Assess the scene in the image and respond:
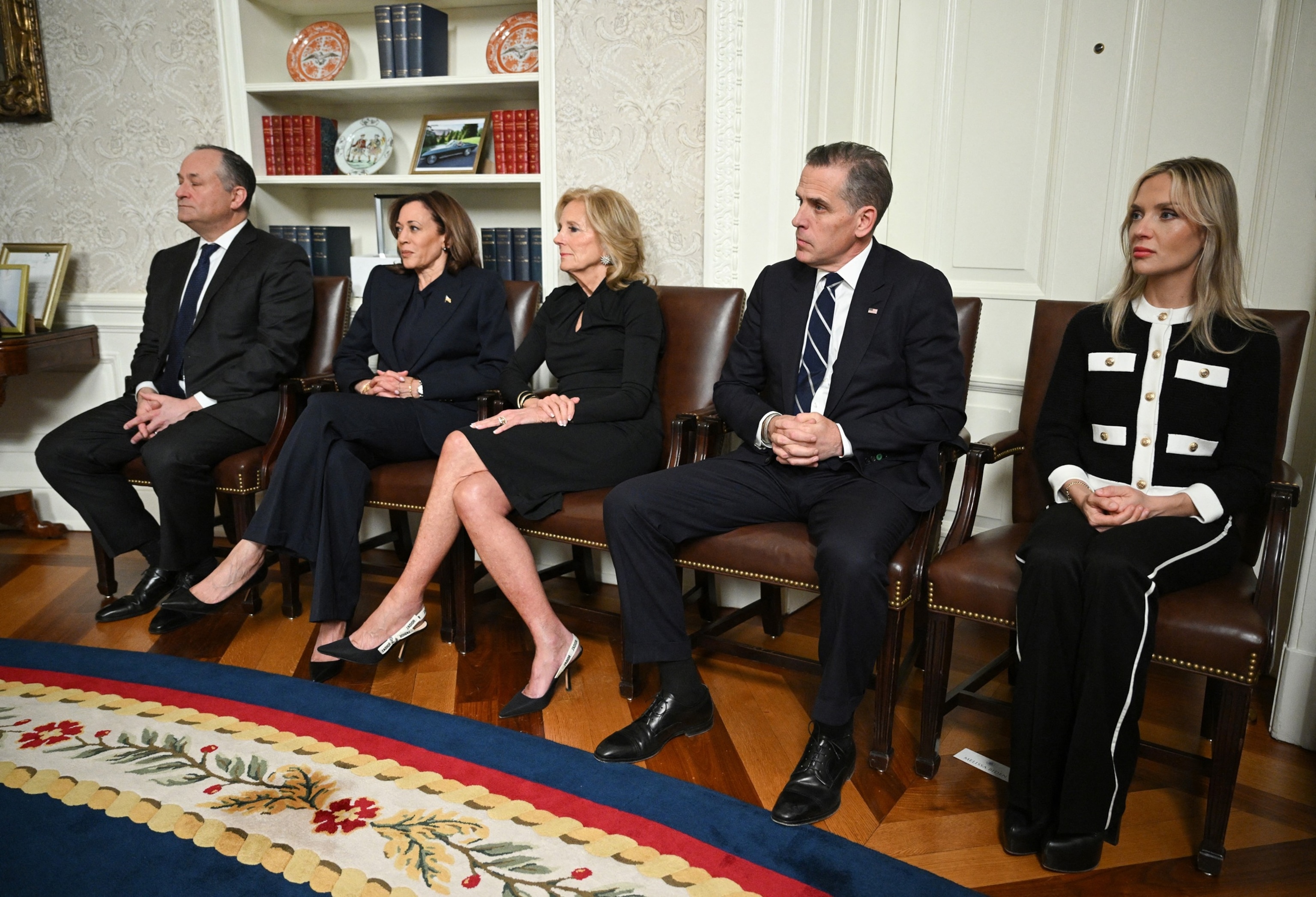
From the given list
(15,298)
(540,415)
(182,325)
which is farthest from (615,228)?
(15,298)

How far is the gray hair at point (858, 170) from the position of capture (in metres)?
2.24

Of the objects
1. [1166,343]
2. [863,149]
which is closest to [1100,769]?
[1166,343]

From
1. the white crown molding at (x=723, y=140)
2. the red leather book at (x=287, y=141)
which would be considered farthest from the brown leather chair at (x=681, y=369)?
the red leather book at (x=287, y=141)

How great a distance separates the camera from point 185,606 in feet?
8.98

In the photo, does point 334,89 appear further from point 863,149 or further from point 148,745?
point 148,745

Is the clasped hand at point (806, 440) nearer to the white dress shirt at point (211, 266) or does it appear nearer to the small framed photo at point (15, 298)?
the white dress shirt at point (211, 266)

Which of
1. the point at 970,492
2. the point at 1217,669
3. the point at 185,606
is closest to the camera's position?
the point at 1217,669

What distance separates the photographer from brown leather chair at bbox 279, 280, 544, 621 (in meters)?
2.70

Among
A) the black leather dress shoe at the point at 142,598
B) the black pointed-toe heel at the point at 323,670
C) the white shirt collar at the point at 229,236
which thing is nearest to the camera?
the black pointed-toe heel at the point at 323,670

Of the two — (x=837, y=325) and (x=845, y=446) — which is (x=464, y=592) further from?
(x=837, y=325)

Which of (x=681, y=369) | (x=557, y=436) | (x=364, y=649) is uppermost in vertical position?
(x=681, y=369)

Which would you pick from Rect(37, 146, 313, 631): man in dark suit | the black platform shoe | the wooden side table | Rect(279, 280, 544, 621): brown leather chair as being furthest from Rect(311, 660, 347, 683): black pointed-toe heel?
the wooden side table

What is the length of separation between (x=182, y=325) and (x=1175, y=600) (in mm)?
3051

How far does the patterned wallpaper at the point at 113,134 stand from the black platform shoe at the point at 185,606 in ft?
4.78
